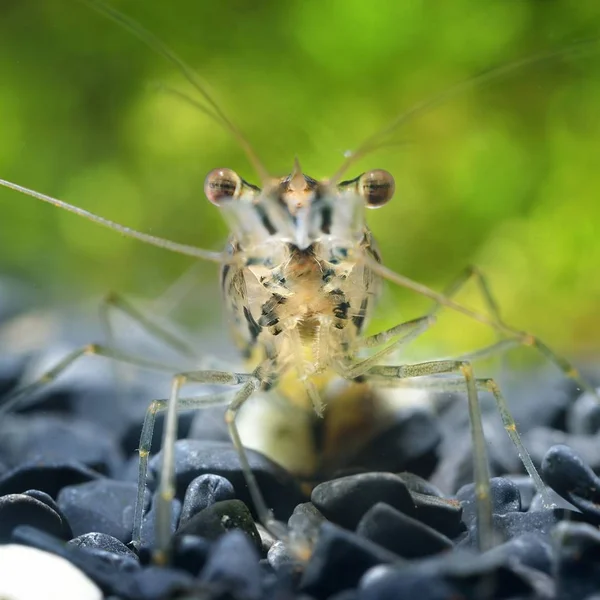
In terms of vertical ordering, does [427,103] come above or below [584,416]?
above

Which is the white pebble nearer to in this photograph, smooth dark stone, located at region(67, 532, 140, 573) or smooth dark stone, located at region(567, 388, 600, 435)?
smooth dark stone, located at region(67, 532, 140, 573)

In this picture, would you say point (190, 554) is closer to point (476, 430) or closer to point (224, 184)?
point (476, 430)

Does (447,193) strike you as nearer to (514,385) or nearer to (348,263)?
(514,385)

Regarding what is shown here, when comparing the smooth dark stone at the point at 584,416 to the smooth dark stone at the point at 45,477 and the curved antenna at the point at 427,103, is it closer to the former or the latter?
the curved antenna at the point at 427,103

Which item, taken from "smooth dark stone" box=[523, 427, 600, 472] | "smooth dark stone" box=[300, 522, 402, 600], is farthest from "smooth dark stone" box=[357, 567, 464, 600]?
"smooth dark stone" box=[523, 427, 600, 472]

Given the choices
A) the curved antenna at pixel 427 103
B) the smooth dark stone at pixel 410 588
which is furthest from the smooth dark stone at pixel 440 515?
the curved antenna at pixel 427 103

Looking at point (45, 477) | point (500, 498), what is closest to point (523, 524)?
point (500, 498)
